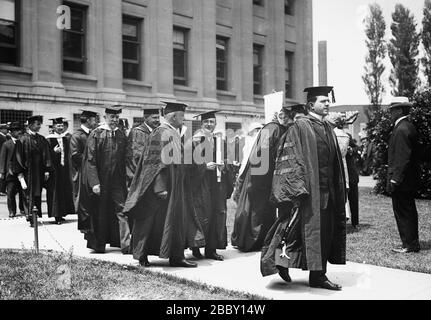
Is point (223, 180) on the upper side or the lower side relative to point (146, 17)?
lower

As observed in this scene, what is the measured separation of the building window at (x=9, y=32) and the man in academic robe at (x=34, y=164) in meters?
6.55

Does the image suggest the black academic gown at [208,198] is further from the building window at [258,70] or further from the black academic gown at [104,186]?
the building window at [258,70]

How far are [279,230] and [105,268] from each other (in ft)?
8.00

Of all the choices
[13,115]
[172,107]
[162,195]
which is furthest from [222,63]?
[162,195]

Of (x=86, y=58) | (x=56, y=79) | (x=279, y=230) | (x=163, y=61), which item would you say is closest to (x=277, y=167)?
(x=279, y=230)

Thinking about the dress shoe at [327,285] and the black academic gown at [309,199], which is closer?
the black academic gown at [309,199]

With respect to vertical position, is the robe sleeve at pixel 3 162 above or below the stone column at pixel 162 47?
below

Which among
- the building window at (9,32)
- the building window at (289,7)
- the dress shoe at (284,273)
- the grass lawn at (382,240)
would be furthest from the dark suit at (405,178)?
the building window at (289,7)

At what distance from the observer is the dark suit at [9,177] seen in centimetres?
1209

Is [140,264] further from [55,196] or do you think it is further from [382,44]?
[382,44]

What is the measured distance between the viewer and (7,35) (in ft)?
56.1

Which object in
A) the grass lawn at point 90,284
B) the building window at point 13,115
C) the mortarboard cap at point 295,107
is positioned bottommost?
the grass lawn at point 90,284

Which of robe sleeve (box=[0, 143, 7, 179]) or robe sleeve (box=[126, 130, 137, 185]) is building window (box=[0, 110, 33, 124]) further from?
robe sleeve (box=[126, 130, 137, 185])

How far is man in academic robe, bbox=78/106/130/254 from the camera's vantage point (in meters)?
8.06
